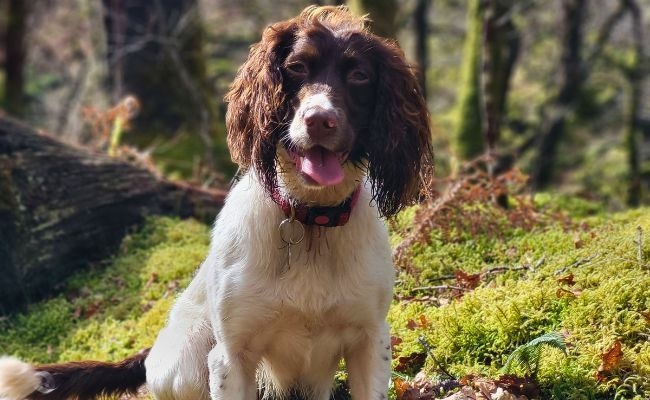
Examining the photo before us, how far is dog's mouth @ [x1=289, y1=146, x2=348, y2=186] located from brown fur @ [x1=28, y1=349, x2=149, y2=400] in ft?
5.72

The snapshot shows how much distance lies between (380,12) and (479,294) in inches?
207

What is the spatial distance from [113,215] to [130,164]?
690 mm

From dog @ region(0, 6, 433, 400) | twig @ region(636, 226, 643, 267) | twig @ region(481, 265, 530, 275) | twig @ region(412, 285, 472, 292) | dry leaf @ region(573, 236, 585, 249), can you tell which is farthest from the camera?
dry leaf @ region(573, 236, 585, 249)

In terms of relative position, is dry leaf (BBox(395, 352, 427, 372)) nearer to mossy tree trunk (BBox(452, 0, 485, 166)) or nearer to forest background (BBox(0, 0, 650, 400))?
forest background (BBox(0, 0, 650, 400))

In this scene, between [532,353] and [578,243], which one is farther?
[578,243]

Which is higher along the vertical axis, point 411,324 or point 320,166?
point 320,166

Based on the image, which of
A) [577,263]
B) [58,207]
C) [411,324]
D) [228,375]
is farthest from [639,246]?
[58,207]

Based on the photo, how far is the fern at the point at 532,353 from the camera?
3.70m

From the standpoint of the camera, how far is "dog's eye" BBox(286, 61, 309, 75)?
137 inches

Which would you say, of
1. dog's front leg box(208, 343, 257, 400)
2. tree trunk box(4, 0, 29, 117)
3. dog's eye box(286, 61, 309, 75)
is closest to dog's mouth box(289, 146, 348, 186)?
dog's eye box(286, 61, 309, 75)

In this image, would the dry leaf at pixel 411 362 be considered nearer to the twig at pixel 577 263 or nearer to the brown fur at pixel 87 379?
the twig at pixel 577 263

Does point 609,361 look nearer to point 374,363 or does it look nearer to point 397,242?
point 374,363

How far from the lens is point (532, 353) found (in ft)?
12.6

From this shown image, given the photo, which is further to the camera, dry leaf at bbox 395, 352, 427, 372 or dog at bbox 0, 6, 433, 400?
dry leaf at bbox 395, 352, 427, 372
